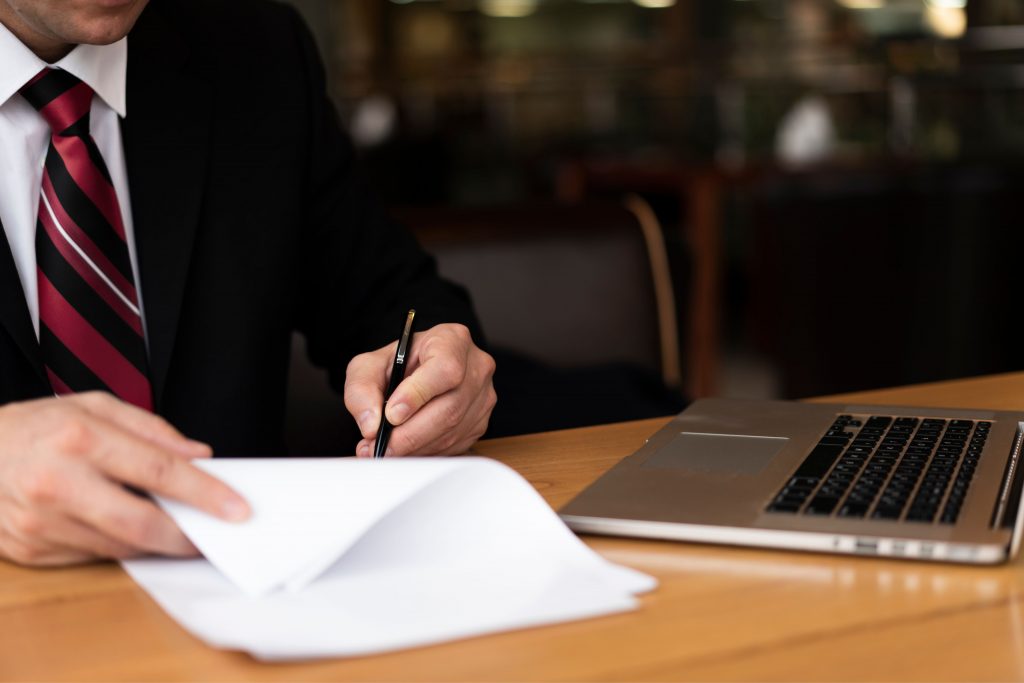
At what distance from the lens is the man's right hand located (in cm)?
73

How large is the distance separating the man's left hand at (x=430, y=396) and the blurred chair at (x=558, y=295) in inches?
28.2

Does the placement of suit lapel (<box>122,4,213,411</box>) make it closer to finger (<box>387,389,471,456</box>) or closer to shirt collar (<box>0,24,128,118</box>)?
shirt collar (<box>0,24,128,118</box>)

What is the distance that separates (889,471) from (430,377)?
355 mm

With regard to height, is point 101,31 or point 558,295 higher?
point 101,31

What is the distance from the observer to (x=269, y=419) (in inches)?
57.5

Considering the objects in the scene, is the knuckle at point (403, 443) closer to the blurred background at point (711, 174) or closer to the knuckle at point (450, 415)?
the knuckle at point (450, 415)

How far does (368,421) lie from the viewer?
96 centimetres

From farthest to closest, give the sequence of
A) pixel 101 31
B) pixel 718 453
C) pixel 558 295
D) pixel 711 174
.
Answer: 1. pixel 711 174
2. pixel 558 295
3. pixel 101 31
4. pixel 718 453

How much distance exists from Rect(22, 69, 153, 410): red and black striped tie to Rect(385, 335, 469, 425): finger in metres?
0.37

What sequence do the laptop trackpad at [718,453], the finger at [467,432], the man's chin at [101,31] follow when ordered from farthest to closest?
the man's chin at [101,31] < the finger at [467,432] < the laptop trackpad at [718,453]

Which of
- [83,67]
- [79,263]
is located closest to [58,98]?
[83,67]

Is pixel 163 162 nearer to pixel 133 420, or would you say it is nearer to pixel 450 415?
pixel 450 415

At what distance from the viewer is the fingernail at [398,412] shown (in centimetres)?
96

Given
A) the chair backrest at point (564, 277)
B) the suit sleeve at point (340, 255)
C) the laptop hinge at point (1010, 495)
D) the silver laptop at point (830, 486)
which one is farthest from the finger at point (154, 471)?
the chair backrest at point (564, 277)
